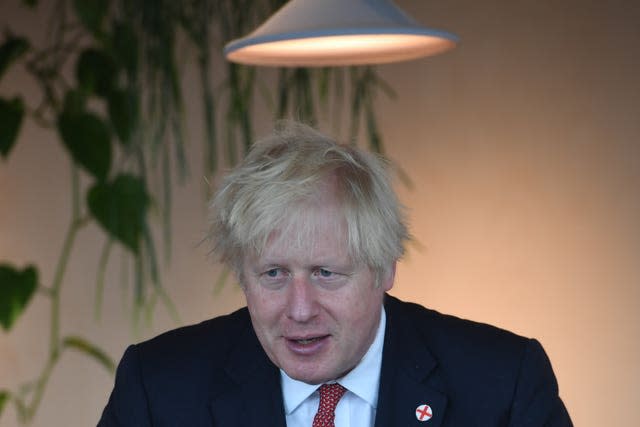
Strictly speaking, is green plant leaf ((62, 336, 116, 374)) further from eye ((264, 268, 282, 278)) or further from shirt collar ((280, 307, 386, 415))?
eye ((264, 268, 282, 278))

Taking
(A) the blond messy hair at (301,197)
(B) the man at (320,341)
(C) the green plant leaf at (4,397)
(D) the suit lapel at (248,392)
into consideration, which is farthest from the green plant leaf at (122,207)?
(A) the blond messy hair at (301,197)

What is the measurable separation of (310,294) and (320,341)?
3.9 inches

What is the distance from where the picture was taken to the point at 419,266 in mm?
4090

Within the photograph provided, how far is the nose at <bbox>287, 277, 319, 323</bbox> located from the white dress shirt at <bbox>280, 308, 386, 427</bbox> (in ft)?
0.80

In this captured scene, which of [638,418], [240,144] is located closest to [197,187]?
[240,144]

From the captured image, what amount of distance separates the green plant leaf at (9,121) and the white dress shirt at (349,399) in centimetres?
216

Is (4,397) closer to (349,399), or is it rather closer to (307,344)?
(349,399)

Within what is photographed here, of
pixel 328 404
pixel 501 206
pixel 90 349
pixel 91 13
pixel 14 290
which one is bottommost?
pixel 90 349

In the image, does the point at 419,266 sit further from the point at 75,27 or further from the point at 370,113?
the point at 75,27

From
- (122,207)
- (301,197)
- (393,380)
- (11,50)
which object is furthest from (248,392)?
(11,50)

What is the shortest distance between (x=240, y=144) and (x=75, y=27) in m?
0.74

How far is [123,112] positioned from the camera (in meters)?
3.94

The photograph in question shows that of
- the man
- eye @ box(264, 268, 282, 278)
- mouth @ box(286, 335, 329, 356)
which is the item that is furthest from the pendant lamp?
mouth @ box(286, 335, 329, 356)

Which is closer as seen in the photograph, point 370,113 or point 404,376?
point 404,376
